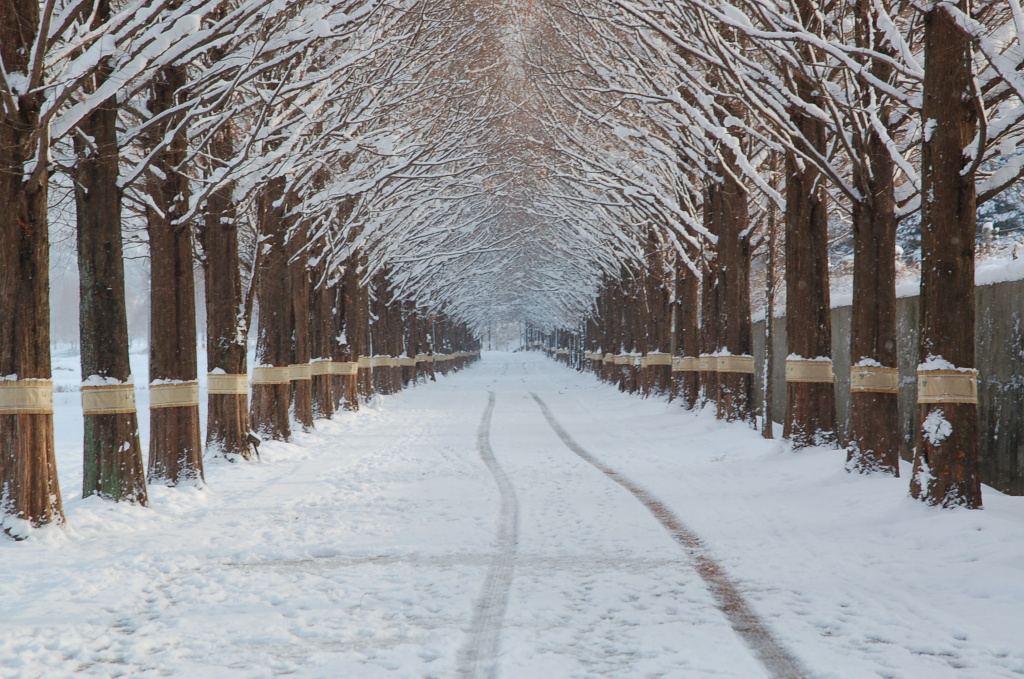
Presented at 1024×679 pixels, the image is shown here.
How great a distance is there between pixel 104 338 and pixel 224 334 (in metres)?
4.83

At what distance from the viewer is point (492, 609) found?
582 centimetres

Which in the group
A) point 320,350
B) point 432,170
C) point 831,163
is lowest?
point 320,350

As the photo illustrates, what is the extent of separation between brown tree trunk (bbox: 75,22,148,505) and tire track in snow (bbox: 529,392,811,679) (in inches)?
214

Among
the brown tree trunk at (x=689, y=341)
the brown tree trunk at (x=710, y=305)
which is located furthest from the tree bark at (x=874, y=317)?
the brown tree trunk at (x=689, y=341)

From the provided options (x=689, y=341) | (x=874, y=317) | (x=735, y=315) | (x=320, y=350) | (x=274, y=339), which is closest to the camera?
(x=874, y=317)

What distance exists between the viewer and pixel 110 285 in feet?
31.0

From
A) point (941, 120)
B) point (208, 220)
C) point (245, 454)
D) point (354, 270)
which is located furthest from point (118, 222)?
point (354, 270)

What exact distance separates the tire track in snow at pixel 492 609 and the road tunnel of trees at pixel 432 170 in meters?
3.88

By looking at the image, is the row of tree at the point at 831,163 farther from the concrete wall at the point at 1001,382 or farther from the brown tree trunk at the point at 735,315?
the concrete wall at the point at 1001,382

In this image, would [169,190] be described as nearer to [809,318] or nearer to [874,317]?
[874,317]

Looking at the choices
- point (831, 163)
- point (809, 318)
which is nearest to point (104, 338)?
point (809, 318)

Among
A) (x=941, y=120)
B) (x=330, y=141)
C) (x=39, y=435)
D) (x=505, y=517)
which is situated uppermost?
(x=330, y=141)

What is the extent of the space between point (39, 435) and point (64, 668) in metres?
3.71

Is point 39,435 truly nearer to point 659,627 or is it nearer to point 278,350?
point 659,627
